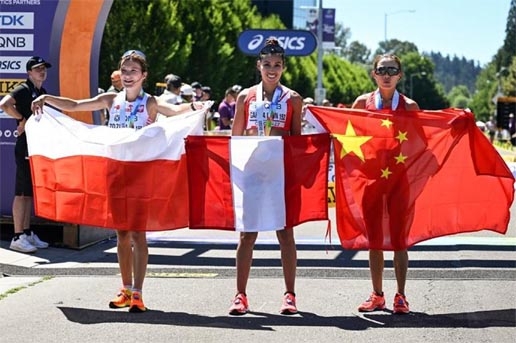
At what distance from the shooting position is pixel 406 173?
7.63m

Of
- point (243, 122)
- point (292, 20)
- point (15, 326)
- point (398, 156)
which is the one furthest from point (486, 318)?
point (292, 20)

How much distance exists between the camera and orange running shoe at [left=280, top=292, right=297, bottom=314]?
24.7 feet

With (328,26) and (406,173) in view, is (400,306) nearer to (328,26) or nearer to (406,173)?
(406,173)

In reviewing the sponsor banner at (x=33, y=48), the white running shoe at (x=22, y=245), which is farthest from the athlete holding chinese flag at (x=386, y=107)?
the sponsor banner at (x=33, y=48)

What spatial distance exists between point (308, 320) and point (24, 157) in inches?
190

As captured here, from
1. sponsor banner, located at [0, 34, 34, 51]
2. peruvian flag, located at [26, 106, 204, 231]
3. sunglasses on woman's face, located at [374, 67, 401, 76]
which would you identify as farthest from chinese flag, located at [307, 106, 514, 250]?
sponsor banner, located at [0, 34, 34, 51]

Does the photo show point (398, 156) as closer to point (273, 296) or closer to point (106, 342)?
point (273, 296)

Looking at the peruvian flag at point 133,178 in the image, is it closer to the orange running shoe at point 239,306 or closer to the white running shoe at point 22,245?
the orange running shoe at point 239,306

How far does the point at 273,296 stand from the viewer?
8.27 m

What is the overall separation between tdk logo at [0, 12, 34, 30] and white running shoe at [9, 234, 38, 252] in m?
2.53

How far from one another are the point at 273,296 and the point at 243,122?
5.33 feet

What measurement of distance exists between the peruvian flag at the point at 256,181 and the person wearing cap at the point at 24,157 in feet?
11.2

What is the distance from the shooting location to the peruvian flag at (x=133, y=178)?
778 centimetres

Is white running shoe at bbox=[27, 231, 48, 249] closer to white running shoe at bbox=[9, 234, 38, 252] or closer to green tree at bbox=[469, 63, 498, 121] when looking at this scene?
white running shoe at bbox=[9, 234, 38, 252]
